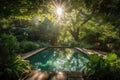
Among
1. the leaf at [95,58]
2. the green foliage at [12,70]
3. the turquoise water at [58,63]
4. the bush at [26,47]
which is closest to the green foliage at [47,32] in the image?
the bush at [26,47]

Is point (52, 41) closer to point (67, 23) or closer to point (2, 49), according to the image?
point (67, 23)

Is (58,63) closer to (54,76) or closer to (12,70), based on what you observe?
(54,76)

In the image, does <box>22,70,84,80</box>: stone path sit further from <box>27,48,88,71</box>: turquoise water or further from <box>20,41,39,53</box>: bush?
<box>20,41,39,53</box>: bush

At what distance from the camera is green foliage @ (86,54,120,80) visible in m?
7.27

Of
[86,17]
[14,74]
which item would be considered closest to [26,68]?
[14,74]

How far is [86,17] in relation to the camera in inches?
1000

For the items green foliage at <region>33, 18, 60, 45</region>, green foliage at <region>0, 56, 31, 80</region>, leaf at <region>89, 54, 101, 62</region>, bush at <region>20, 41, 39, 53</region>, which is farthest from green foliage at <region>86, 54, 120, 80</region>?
green foliage at <region>33, 18, 60, 45</region>

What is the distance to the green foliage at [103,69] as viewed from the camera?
727cm

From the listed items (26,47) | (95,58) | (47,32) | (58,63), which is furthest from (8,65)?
(47,32)

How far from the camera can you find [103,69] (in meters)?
7.38

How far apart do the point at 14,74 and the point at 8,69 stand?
0.97ft

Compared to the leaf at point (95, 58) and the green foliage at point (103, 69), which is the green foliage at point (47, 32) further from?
the green foliage at point (103, 69)

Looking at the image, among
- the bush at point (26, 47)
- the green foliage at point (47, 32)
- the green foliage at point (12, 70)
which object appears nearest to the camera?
the green foliage at point (12, 70)

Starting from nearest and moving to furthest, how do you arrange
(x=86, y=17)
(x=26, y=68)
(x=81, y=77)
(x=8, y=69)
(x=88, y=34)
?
(x=8, y=69) → (x=81, y=77) → (x=26, y=68) → (x=88, y=34) → (x=86, y=17)
